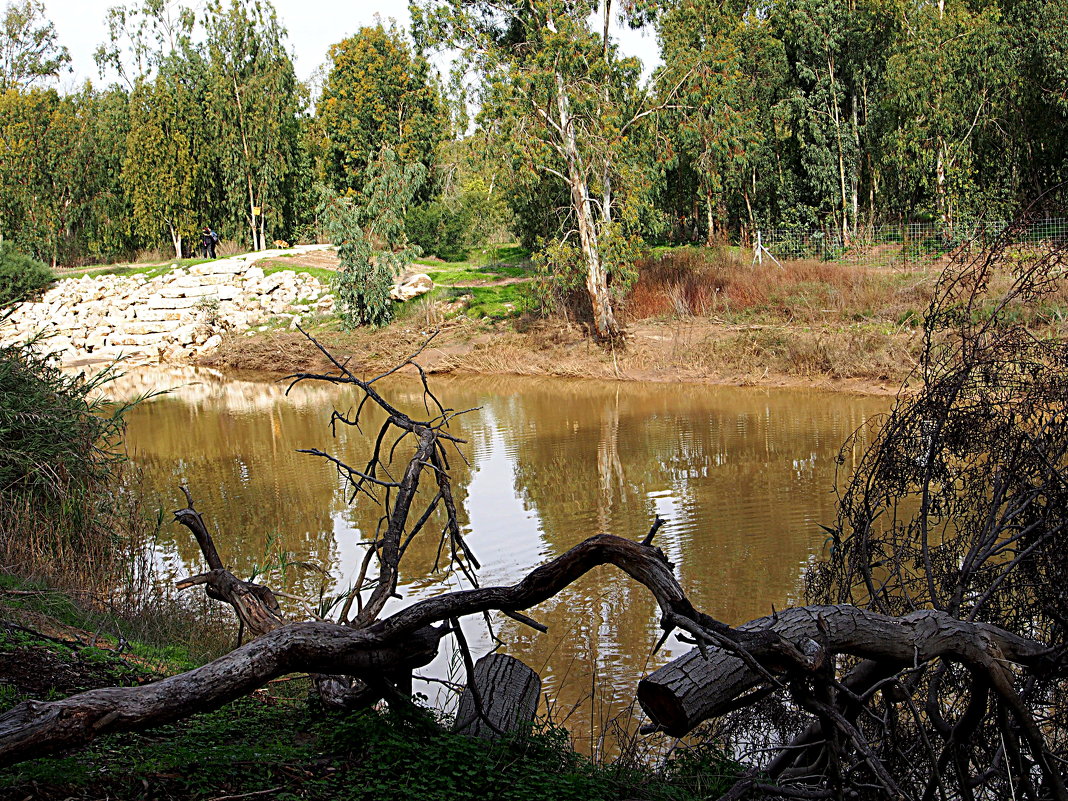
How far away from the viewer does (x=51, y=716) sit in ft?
10.2

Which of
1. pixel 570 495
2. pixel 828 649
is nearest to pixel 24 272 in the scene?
pixel 570 495

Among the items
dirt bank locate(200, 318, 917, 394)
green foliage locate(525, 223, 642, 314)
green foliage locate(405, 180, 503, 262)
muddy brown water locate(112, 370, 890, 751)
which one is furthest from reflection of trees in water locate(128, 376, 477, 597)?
green foliage locate(405, 180, 503, 262)

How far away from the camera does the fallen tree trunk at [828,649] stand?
3.37 metres

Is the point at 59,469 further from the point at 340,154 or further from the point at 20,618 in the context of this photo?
the point at 340,154

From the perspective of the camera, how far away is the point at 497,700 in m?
4.70

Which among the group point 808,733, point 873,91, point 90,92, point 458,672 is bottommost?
point 458,672

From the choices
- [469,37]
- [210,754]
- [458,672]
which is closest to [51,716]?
[210,754]

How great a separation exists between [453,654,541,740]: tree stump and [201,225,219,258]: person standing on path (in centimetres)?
3595

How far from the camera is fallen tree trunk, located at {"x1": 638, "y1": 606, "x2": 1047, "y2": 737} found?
11.0 ft

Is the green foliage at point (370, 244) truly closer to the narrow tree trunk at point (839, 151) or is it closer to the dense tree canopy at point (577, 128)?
the dense tree canopy at point (577, 128)

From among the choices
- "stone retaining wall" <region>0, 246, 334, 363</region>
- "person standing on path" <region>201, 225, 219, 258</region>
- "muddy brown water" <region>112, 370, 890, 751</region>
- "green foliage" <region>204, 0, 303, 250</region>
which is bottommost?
"muddy brown water" <region>112, 370, 890, 751</region>

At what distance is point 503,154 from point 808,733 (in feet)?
63.5

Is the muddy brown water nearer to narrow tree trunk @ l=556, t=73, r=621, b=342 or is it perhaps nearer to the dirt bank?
the dirt bank

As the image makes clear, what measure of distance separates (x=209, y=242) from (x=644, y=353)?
2184 centimetres
